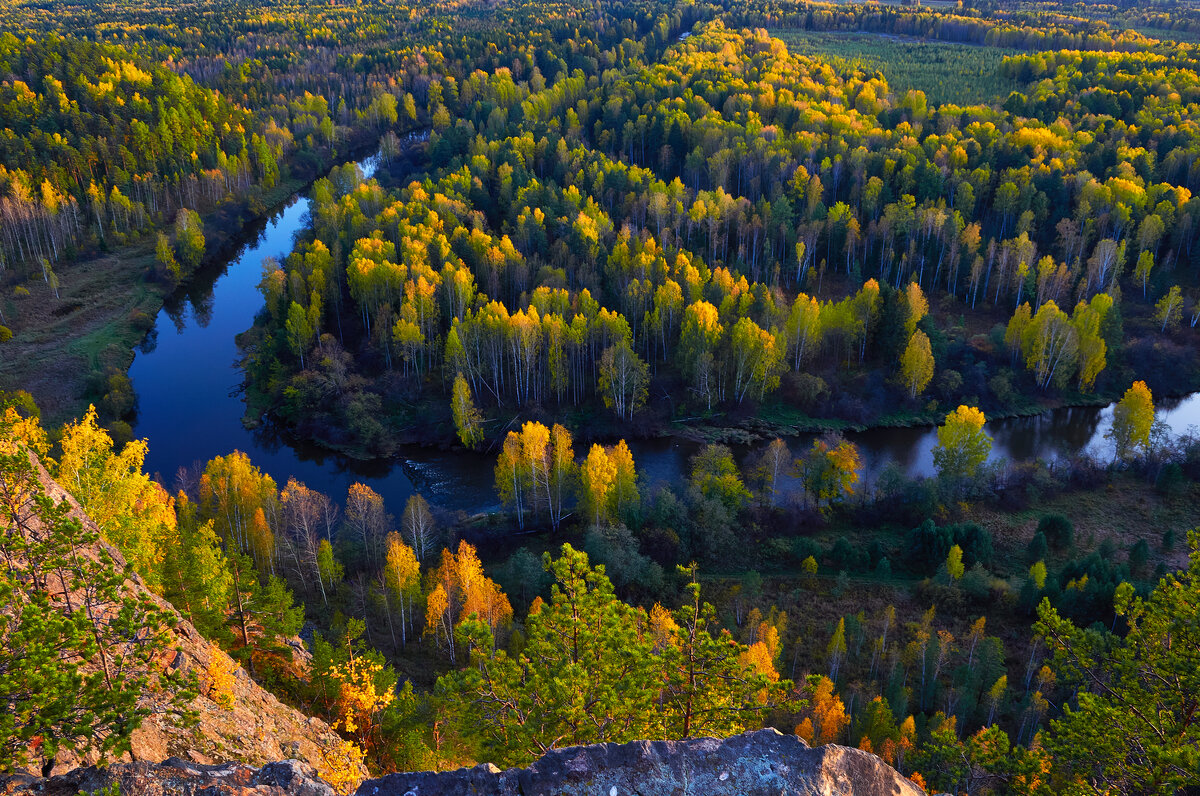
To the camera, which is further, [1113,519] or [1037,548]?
[1113,519]

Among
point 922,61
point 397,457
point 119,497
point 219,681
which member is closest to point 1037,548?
point 219,681

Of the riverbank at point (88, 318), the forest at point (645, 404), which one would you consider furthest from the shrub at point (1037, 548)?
the riverbank at point (88, 318)

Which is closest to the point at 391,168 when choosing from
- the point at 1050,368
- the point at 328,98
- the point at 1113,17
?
the point at 328,98

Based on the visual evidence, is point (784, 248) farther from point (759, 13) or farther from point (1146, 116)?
point (759, 13)

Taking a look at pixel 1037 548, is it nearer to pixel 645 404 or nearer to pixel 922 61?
pixel 645 404

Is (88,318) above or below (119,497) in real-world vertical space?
below

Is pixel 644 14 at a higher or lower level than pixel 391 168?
higher

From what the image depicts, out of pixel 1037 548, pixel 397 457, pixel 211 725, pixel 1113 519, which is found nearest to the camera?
pixel 211 725
